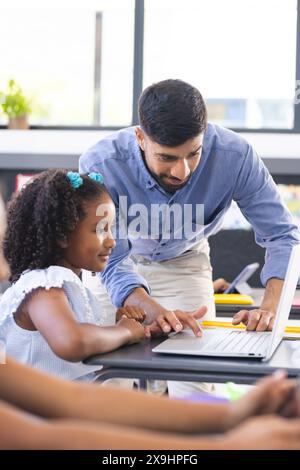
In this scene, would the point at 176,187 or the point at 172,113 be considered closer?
the point at 172,113

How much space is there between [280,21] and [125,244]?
3490 millimetres

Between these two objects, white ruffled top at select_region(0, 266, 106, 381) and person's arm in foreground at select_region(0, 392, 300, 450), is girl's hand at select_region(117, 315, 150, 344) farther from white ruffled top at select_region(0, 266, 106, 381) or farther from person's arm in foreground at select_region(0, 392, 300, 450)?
person's arm in foreground at select_region(0, 392, 300, 450)

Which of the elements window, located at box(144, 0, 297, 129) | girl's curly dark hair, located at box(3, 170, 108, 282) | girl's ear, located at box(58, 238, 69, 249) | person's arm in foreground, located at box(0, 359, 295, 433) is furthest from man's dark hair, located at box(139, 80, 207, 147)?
window, located at box(144, 0, 297, 129)

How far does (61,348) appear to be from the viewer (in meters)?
1.77

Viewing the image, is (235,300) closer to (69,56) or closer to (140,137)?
(140,137)

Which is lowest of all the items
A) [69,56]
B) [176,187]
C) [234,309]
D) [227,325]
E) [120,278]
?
[234,309]

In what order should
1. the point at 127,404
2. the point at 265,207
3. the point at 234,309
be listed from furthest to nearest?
1. the point at 234,309
2. the point at 265,207
3. the point at 127,404

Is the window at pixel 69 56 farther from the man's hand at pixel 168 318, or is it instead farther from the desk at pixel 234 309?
the man's hand at pixel 168 318

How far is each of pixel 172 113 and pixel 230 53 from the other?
3.46 metres

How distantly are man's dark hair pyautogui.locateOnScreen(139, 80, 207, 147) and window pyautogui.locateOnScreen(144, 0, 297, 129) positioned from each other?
3149mm

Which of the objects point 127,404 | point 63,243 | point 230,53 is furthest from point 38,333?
point 230,53

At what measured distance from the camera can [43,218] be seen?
83.7 inches

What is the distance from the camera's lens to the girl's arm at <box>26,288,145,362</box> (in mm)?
1771

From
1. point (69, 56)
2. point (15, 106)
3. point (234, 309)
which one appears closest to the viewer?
point (234, 309)
